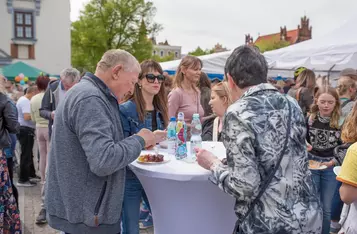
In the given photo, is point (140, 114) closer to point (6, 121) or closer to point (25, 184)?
point (6, 121)

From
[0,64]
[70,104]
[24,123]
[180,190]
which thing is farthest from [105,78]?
[0,64]

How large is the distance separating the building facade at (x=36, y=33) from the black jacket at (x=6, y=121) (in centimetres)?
2675

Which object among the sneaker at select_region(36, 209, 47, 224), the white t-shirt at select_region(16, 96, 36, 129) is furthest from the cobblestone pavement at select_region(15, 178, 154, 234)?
the white t-shirt at select_region(16, 96, 36, 129)

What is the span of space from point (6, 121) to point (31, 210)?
185 cm

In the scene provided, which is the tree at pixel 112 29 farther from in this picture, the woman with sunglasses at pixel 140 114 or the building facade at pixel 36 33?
the woman with sunglasses at pixel 140 114

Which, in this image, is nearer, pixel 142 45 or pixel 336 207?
pixel 336 207

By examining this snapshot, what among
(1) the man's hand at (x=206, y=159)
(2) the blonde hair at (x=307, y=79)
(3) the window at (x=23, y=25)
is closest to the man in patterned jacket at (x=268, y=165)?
(1) the man's hand at (x=206, y=159)

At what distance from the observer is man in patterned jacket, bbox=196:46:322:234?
60.0 inches

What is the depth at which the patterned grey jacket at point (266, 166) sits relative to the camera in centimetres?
152

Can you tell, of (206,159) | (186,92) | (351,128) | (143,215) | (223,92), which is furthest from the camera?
(143,215)

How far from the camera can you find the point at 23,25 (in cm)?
2758

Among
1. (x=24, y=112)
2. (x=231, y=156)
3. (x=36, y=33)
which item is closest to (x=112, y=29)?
(x=36, y=33)

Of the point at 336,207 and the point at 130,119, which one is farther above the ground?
the point at 130,119

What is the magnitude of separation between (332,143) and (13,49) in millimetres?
28864
